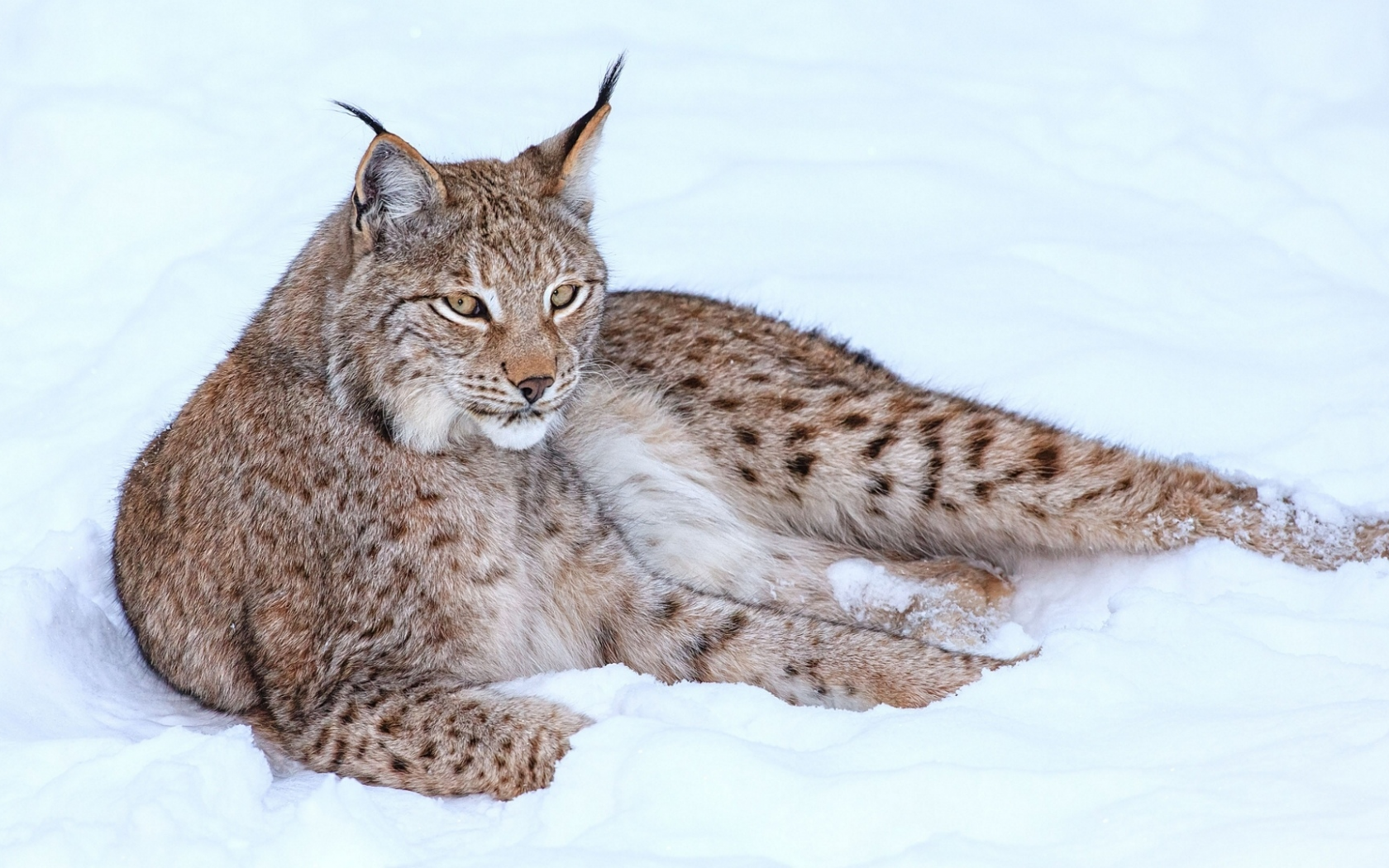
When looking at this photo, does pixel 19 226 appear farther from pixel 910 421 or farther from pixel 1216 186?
pixel 1216 186

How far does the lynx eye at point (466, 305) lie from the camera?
154 inches

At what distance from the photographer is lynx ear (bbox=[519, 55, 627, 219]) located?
13.9ft

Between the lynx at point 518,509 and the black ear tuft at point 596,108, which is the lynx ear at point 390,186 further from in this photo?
the black ear tuft at point 596,108

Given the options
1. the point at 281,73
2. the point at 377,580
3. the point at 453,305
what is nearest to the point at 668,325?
the point at 453,305

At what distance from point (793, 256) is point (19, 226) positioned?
11.2 ft

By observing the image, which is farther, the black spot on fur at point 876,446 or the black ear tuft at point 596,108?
the black spot on fur at point 876,446

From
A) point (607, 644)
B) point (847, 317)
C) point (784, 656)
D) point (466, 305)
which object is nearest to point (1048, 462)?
point (784, 656)

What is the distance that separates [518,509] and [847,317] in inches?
88.7

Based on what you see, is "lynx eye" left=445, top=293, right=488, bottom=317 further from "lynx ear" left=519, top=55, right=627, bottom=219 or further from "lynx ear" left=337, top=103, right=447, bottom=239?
"lynx ear" left=519, top=55, right=627, bottom=219

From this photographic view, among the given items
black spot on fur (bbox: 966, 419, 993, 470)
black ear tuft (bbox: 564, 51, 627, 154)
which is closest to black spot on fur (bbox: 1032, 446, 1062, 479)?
black spot on fur (bbox: 966, 419, 993, 470)

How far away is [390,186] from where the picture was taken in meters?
3.92

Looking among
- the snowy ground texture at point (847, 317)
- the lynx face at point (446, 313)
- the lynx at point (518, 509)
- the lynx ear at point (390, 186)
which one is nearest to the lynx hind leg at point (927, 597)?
the lynx at point (518, 509)

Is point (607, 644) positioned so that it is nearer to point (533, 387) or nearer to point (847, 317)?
point (533, 387)

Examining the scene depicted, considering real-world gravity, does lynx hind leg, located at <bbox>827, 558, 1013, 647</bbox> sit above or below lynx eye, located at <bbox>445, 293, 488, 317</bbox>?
below
